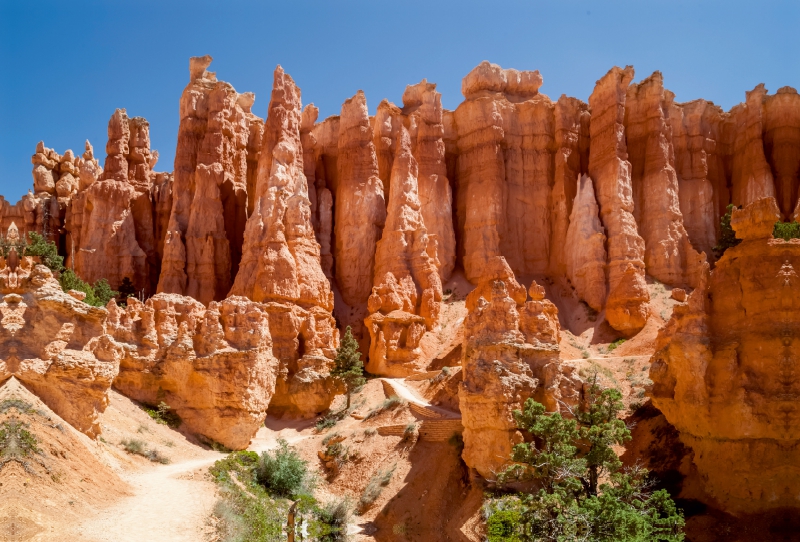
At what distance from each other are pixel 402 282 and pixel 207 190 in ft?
47.2

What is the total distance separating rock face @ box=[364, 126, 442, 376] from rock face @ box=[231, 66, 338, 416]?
292 centimetres

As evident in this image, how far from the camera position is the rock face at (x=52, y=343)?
17.4 m

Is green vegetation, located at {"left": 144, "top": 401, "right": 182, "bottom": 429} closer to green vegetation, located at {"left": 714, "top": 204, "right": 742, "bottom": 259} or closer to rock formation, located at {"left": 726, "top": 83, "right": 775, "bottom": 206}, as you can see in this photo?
green vegetation, located at {"left": 714, "top": 204, "right": 742, "bottom": 259}

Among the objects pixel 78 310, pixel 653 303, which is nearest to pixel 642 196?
pixel 653 303

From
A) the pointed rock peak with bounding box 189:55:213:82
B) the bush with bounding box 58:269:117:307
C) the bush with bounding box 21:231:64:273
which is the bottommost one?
the bush with bounding box 58:269:117:307

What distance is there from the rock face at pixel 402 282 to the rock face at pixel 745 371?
19794 mm

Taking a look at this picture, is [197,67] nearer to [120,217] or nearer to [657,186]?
[120,217]

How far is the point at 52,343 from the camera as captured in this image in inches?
728

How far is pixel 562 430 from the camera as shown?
21.5 m

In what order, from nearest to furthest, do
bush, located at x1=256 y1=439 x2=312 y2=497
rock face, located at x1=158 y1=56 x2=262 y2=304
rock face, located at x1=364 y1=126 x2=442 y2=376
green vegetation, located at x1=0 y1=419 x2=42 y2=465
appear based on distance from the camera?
1. green vegetation, located at x1=0 y1=419 x2=42 y2=465
2. bush, located at x1=256 y1=439 x2=312 y2=497
3. rock face, located at x1=364 y1=126 x2=442 y2=376
4. rock face, located at x1=158 y1=56 x2=262 y2=304

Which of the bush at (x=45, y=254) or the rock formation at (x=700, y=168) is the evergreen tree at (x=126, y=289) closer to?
the bush at (x=45, y=254)

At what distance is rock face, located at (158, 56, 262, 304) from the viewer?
44.4 metres

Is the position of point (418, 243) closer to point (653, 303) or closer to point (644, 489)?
point (653, 303)

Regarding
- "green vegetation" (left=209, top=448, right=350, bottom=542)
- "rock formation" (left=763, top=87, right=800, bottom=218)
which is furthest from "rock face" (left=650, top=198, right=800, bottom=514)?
"rock formation" (left=763, top=87, right=800, bottom=218)
